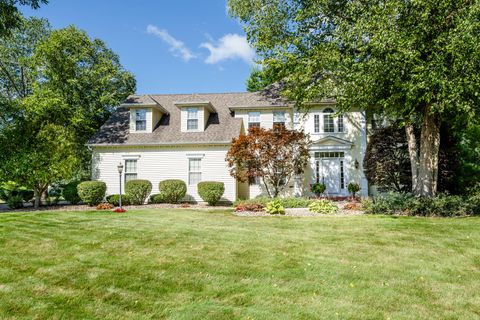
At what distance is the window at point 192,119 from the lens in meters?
20.6

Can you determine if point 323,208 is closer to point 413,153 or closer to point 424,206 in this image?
point 424,206

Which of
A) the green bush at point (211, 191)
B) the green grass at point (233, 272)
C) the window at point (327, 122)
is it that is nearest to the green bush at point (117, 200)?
the green bush at point (211, 191)

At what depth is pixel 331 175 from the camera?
20.4 m

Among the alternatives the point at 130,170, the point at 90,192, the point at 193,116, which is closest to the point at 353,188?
the point at 193,116

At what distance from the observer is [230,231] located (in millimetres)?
8789

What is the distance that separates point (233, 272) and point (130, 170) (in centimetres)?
1593

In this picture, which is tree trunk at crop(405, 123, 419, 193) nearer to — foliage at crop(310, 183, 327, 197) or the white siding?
foliage at crop(310, 183, 327, 197)

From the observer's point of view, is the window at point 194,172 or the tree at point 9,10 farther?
the window at point 194,172

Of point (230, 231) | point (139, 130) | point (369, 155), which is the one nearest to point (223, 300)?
point (230, 231)

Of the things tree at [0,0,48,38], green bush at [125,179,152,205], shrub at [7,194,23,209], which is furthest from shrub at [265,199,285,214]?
shrub at [7,194,23,209]

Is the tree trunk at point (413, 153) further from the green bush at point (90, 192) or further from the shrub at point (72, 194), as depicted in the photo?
the shrub at point (72, 194)

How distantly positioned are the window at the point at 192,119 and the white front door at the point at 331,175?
8056mm

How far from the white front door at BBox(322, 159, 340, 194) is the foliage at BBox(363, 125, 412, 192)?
120 inches

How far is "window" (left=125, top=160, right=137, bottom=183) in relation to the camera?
2005cm
